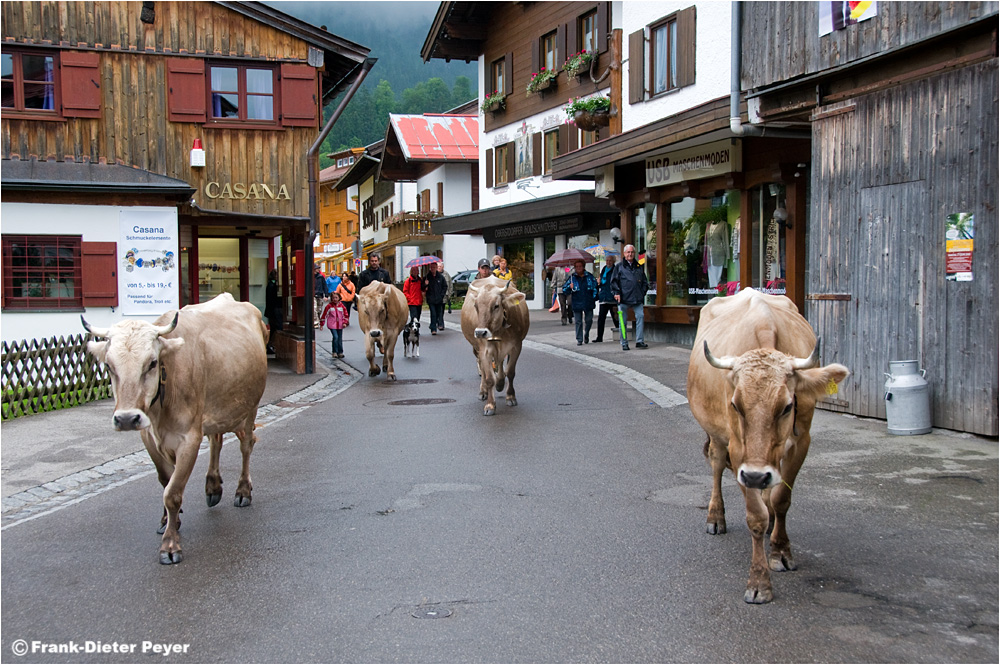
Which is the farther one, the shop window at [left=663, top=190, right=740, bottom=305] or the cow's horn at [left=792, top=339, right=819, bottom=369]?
the shop window at [left=663, top=190, right=740, bottom=305]

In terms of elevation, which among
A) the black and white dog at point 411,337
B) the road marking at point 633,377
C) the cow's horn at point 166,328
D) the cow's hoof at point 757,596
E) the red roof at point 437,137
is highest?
the red roof at point 437,137

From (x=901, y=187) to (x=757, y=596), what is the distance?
6.45 m

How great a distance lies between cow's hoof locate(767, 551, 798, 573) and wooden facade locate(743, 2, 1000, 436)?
4341mm

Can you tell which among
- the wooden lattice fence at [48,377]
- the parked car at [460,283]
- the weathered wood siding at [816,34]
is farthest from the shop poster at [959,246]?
the parked car at [460,283]

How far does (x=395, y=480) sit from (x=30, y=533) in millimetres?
2783

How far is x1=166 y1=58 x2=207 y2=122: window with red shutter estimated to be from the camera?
1722 centimetres

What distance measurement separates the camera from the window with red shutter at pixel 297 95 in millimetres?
17891

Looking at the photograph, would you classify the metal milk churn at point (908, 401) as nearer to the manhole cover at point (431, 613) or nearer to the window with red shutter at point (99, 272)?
the manhole cover at point (431, 613)

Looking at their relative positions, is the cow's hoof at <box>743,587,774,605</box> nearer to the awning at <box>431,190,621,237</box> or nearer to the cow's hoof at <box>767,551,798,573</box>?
the cow's hoof at <box>767,551,798,573</box>

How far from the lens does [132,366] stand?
5.68 metres

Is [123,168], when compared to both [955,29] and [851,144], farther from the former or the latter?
[955,29]

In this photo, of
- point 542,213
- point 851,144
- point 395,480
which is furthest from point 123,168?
point 542,213

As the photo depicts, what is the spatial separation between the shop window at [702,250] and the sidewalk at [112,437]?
8.76 ft

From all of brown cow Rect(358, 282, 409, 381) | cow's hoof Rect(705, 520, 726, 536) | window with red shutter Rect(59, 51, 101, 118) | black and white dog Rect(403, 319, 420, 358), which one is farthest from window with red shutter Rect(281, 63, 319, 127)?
cow's hoof Rect(705, 520, 726, 536)
